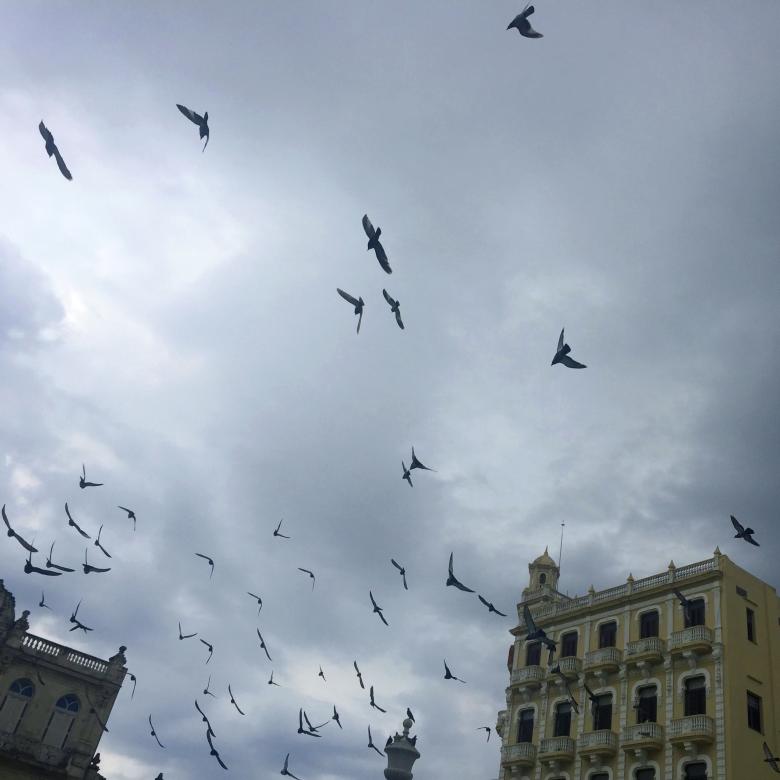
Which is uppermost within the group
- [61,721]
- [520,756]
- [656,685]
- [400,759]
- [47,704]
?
[656,685]

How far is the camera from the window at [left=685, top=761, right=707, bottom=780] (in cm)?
3794

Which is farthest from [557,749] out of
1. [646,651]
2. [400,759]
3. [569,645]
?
[400,759]

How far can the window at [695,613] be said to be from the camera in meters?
42.8

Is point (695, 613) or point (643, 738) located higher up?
point (695, 613)

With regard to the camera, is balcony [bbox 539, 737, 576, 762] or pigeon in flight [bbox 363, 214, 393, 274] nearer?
pigeon in flight [bbox 363, 214, 393, 274]

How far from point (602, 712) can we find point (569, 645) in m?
5.26

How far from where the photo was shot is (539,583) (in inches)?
2285

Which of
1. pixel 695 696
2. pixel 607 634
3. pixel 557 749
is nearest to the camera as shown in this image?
pixel 695 696

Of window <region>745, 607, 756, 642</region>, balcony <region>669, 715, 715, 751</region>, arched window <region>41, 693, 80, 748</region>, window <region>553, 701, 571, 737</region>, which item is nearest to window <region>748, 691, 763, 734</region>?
balcony <region>669, 715, 715, 751</region>

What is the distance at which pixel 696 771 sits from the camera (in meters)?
38.2

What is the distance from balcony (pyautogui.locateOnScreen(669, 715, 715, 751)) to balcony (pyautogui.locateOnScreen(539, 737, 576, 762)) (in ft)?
21.5

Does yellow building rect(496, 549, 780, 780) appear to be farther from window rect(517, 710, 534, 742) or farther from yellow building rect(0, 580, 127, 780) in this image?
yellow building rect(0, 580, 127, 780)

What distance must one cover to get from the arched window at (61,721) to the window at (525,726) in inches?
1115

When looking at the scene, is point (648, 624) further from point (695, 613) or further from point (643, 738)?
point (643, 738)
